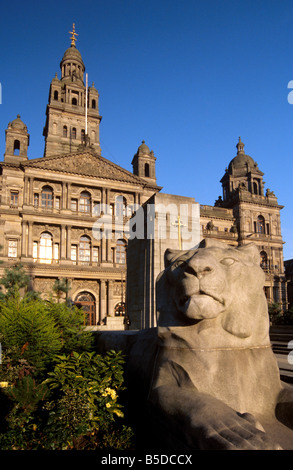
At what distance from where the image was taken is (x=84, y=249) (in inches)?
1394

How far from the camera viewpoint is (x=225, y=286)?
245cm

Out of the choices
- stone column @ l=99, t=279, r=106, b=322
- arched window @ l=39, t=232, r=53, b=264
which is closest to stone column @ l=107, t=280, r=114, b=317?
stone column @ l=99, t=279, r=106, b=322

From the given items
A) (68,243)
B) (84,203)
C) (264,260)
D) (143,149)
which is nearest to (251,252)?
(68,243)

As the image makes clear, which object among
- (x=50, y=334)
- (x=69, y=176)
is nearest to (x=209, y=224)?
(x=69, y=176)

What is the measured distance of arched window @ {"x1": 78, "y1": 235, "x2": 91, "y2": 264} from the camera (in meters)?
35.2

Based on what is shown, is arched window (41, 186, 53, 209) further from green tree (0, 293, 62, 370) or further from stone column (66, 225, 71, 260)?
green tree (0, 293, 62, 370)

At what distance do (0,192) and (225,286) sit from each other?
35.4 meters

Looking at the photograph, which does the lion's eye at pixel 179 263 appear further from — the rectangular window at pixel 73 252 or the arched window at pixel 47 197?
the arched window at pixel 47 197

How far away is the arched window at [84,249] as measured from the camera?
3516 cm

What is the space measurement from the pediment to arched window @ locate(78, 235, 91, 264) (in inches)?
268

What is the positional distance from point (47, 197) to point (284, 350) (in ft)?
102

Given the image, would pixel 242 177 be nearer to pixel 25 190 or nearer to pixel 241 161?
pixel 241 161

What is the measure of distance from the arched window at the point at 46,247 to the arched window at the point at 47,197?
124 inches

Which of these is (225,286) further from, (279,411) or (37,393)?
(37,393)
